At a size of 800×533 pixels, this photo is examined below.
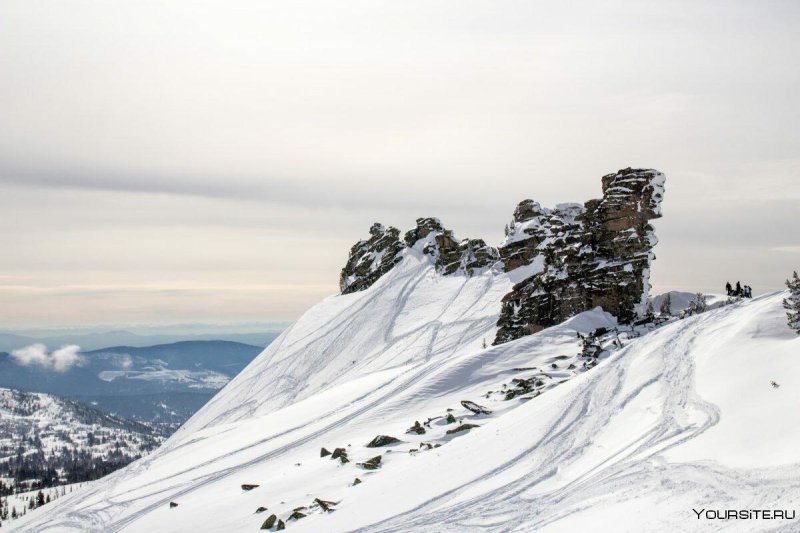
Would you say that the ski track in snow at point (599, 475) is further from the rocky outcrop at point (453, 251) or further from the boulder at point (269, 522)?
the rocky outcrop at point (453, 251)

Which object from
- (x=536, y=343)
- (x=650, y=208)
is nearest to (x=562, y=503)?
(x=536, y=343)

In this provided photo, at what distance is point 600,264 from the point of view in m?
58.7

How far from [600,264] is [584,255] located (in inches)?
81.6

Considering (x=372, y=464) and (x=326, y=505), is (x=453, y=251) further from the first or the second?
(x=326, y=505)

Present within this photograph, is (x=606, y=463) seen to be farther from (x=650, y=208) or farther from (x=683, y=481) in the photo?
(x=650, y=208)

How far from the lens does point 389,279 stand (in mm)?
104812

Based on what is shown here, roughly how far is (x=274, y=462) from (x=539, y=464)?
2005cm

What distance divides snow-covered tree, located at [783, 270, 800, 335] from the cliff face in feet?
75.0

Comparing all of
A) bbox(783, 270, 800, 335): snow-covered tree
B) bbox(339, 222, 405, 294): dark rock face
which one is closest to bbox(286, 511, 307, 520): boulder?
bbox(783, 270, 800, 335): snow-covered tree

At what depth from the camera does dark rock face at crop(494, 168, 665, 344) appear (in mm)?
57125

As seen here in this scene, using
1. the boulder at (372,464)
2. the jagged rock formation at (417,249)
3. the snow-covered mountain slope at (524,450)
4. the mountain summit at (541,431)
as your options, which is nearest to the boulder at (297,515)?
the mountain summit at (541,431)

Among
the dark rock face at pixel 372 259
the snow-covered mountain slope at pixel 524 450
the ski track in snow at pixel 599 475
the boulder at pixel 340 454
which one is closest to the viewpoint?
the ski track in snow at pixel 599 475

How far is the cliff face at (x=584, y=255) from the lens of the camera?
188 feet

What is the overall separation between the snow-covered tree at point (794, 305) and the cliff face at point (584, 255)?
2286cm
